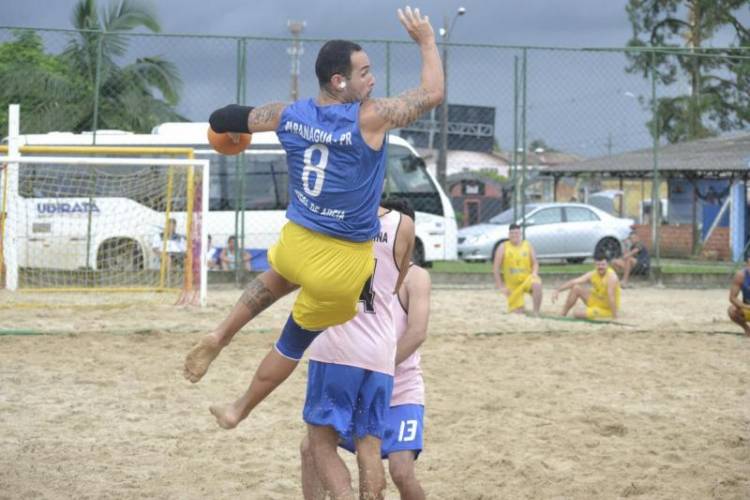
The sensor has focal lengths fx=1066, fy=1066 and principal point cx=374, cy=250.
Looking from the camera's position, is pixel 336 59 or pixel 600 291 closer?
pixel 336 59

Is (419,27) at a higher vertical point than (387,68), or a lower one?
lower

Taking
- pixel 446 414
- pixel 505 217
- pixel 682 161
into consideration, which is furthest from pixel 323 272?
pixel 682 161

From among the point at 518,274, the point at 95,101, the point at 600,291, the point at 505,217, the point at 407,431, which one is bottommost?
the point at 407,431

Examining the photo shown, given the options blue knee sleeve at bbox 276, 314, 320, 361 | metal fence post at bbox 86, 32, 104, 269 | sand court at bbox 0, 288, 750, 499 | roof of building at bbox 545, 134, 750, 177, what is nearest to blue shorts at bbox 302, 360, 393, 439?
blue knee sleeve at bbox 276, 314, 320, 361

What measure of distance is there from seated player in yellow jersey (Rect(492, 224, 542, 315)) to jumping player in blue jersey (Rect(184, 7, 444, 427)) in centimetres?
985

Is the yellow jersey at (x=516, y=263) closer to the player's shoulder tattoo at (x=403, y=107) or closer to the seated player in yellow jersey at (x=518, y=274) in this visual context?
the seated player in yellow jersey at (x=518, y=274)

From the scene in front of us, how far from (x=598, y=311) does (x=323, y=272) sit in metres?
10.0

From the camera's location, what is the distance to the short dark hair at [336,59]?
422cm

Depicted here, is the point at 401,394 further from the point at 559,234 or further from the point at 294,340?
the point at 559,234

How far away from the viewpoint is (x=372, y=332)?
4.54m

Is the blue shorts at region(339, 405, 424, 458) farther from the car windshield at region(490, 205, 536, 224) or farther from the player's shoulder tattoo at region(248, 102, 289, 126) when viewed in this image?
the car windshield at region(490, 205, 536, 224)

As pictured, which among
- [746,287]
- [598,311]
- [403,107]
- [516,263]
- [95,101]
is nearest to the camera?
[403,107]

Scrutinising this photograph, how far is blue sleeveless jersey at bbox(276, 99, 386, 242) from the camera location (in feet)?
13.8

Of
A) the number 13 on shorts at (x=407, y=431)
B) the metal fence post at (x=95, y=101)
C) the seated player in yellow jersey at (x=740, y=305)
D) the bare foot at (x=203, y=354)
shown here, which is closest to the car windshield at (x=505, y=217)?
the metal fence post at (x=95, y=101)
